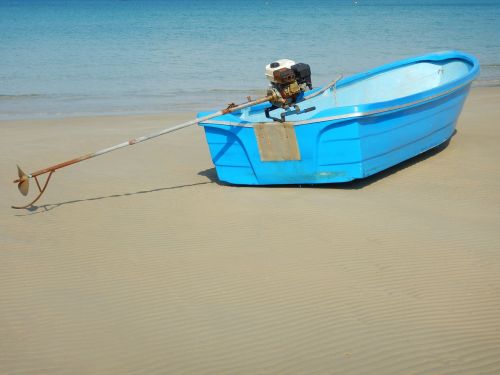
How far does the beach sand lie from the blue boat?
23 centimetres

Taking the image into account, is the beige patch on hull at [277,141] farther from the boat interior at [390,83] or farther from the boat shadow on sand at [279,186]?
the boat interior at [390,83]

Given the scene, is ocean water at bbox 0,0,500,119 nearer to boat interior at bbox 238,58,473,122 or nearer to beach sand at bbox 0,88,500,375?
boat interior at bbox 238,58,473,122

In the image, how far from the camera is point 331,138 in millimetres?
6660

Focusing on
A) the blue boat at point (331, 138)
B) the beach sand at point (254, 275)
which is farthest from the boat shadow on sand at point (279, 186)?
the blue boat at point (331, 138)

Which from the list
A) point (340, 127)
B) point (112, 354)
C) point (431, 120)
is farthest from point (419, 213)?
point (112, 354)

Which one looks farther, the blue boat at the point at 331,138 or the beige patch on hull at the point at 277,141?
the beige patch on hull at the point at 277,141

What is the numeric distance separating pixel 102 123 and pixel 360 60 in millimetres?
11923

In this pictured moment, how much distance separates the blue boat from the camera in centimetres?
663

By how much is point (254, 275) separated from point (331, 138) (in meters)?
2.21

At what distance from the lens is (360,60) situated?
21.8 meters

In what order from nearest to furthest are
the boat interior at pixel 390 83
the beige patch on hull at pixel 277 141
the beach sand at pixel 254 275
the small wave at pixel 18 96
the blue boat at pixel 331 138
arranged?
1. the beach sand at pixel 254 275
2. the blue boat at pixel 331 138
3. the beige patch on hull at pixel 277 141
4. the boat interior at pixel 390 83
5. the small wave at pixel 18 96

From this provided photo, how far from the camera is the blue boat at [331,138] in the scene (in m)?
6.63

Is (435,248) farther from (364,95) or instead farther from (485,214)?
(364,95)

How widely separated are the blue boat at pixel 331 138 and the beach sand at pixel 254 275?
0.76 ft
